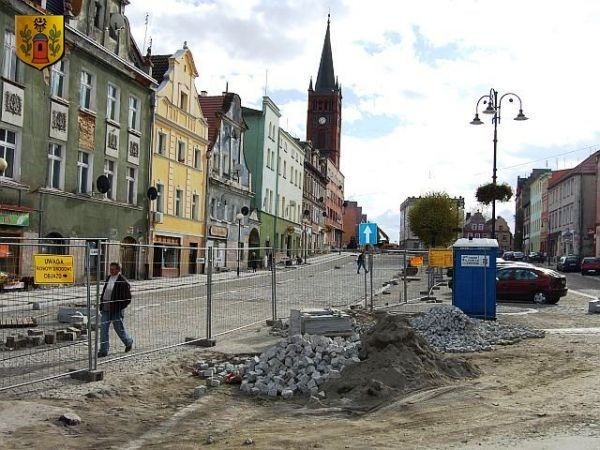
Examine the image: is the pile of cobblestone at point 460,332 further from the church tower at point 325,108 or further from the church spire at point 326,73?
the church spire at point 326,73

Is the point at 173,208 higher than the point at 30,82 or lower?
lower

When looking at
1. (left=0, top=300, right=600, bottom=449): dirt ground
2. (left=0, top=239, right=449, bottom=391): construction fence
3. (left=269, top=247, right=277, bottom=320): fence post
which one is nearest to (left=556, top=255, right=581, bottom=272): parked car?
(left=0, top=239, right=449, bottom=391): construction fence

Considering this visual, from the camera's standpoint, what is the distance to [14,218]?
2219cm

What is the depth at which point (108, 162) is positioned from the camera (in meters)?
29.3

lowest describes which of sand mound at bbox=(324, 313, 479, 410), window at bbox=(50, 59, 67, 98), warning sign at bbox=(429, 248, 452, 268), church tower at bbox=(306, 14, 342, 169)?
sand mound at bbox=(324, 313, 479, 410)

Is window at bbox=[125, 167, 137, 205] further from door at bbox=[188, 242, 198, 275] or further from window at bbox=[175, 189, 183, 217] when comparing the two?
door at bbox=[188, 242, 198, 275]

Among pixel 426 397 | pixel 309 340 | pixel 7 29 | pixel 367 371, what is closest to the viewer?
pixel 426 397

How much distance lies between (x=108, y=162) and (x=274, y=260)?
16402 mm

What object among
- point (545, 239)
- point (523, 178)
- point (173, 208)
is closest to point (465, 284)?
point (173, 208)

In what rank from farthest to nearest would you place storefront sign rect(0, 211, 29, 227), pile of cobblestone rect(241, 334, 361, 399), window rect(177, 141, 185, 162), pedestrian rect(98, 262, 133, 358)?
window rect(177, 141, 185, 162) → storefront sign rect(0, 211, 29, 227) → pedestrian rect(98, 262, 133, 358) → pile of cobblestone rect(241, 334, 361, 399)

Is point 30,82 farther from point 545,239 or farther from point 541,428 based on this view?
point 545,239

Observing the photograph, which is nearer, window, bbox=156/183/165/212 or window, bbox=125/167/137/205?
window, bbox=125/167/137/205

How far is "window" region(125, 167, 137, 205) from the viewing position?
31.2 meters

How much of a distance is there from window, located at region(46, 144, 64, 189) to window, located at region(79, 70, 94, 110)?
93.8 inches
